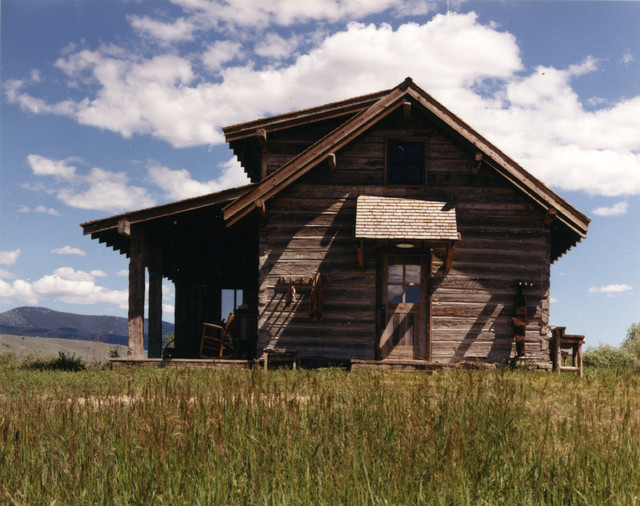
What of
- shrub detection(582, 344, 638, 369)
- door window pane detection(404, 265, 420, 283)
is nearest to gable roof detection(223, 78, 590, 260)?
door window pane detection(404, 265, 420, 283)

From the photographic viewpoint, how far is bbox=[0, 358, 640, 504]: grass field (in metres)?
3.29

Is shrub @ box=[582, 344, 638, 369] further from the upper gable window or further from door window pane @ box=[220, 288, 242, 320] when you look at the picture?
door window pane @ box=[220, 288, 242, 320]

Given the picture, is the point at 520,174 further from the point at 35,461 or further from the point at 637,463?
the point at 35,461

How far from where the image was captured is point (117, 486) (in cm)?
342

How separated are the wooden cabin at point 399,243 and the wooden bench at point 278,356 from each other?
158mm

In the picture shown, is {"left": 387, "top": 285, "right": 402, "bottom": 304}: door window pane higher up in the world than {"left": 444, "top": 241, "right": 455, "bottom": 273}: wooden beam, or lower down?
lower down

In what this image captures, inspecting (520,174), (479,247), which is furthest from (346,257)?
(520,174)

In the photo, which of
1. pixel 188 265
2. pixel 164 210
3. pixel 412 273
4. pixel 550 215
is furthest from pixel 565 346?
pixel 188 265

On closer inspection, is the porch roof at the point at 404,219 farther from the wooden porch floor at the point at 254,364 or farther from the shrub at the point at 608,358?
the shrub at the point at 608,358

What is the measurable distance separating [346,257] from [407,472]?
9.63 meters

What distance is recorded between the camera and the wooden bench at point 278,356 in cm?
1257

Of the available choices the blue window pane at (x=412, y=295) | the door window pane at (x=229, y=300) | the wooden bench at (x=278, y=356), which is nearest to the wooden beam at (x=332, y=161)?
the blue window pane at (x=412, y=295)

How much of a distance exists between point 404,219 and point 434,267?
1306mm

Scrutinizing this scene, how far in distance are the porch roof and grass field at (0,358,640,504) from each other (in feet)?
25.1
